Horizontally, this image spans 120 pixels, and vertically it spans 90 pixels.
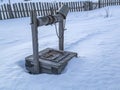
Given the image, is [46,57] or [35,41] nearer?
[35,41]

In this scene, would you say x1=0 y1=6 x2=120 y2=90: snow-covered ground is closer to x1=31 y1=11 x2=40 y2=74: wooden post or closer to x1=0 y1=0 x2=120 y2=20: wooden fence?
x1=31 y1=11 x2=40 y2=74: wooden post

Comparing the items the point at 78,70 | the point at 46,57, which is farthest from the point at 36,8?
the point at 78,70

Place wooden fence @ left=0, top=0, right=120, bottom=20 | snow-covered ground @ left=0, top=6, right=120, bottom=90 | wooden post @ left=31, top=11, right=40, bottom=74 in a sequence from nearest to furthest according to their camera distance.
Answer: snow-covered ground @ left=0, top=6, right=120, bottom=90 < wooden post @ left=31, top=11, right=40, bottom=74 < wooden fence @ left=0, top=0, right=120, bottom=20

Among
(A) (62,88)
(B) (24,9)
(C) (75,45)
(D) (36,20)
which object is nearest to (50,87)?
(A) (62,88)

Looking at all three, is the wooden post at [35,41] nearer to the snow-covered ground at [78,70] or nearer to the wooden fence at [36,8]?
the snow-covered ground at [78,70]

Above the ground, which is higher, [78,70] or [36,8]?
[36,8]

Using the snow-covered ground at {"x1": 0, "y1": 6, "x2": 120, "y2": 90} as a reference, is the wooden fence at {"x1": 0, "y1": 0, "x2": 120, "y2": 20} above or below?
above

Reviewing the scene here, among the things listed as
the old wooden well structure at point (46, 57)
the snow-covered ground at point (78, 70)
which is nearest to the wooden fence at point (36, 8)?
the snow-covered ground at point (78, 70)

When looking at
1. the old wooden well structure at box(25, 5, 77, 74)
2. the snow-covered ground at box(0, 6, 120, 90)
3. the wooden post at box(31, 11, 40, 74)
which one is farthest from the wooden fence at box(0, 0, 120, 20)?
the wooden post at box(31, 11, 40, 74)

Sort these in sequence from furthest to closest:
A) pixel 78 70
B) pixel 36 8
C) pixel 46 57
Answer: pixel 36 8 → pixel 46 57 → pixel 78 70

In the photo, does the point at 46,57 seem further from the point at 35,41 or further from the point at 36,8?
the point at 36,8

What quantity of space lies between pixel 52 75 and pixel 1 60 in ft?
5.04

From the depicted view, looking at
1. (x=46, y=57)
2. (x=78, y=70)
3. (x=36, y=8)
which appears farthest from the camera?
(x=36, y=8)

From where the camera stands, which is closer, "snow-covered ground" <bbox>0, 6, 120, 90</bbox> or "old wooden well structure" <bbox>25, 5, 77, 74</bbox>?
"snow-covered ground" <bbox>0, 6, 120, 90</bbox>
